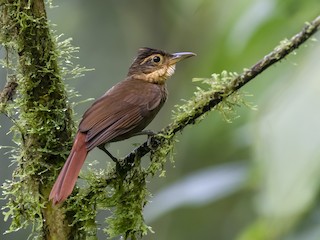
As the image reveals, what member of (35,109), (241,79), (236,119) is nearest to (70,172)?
(35,109)

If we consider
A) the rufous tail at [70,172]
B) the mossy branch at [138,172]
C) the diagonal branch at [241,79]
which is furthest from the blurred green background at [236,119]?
the rufous tail at [70,172]

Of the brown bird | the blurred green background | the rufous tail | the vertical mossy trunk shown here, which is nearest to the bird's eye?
the brown bird

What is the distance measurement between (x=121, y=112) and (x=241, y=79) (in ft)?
3.28

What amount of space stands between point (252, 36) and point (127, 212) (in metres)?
0.72

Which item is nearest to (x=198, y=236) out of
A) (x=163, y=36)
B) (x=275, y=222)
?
(x=163, y=36)

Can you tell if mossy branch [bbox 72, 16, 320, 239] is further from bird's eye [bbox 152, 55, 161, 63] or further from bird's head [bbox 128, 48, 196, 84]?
bird's eye [bbox 152, 55, 161, 63]

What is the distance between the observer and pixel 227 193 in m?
2.73

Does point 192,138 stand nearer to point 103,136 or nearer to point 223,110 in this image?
point 103,136

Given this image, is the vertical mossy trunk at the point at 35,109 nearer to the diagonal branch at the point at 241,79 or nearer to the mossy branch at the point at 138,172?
the mossy branch at the point at 138,172

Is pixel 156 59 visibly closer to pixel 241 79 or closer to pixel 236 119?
pixel 236 119

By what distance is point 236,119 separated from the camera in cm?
339

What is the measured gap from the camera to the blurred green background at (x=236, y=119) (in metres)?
1.07

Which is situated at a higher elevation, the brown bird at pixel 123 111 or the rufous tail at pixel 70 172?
the brown bird at pixel 123 111

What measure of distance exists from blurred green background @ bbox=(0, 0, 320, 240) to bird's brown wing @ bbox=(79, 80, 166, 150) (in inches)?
8.1
